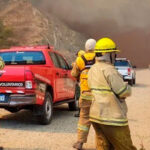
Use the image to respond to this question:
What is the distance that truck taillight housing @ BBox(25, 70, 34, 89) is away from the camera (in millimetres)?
7773

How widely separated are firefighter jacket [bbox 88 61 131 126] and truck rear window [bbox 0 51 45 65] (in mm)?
5445

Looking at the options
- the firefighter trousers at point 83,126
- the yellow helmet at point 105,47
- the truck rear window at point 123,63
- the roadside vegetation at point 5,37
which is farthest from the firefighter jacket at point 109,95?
the roadside vegetation at point 5,37

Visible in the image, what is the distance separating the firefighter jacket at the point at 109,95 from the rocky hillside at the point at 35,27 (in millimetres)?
40586

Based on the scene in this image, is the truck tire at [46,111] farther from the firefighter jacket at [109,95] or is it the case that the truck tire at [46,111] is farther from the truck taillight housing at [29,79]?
the firefighter jacket at [109,95]

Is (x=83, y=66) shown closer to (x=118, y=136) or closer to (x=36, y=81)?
(x=36, y=81)

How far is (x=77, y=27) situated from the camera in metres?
54.4

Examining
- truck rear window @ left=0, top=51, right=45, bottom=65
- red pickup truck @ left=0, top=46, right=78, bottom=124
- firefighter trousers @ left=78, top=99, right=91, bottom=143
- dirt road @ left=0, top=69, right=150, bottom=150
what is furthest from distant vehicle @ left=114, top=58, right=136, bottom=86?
firefighter trousers @ left=78, top=99, right=91, bottom=143

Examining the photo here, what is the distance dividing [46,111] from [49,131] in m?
0.74

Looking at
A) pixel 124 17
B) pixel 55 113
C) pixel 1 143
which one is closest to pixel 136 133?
pixel 1 143

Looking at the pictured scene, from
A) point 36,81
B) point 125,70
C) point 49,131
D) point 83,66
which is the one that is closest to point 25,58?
point 36,81

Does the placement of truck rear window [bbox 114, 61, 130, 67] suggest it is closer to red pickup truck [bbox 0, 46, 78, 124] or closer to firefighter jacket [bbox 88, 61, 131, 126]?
red pickup truck [bbox 0, 46, 78, 124]

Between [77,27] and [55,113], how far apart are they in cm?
4449

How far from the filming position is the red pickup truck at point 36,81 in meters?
7.83

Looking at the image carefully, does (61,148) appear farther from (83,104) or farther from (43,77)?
(43,77)
